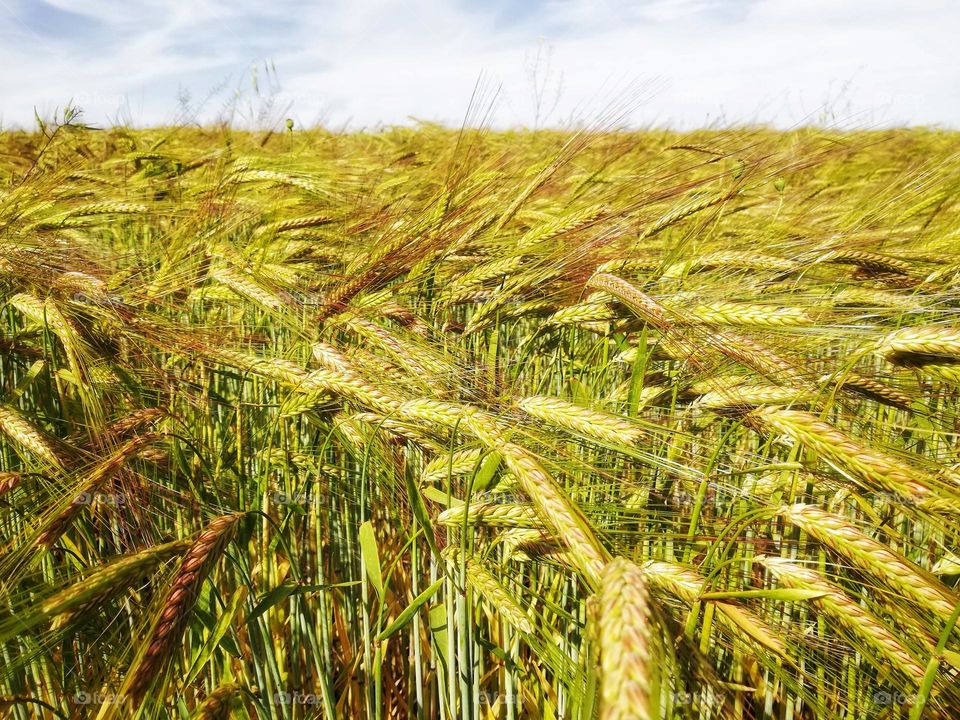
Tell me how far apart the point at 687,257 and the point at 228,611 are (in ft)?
4.31

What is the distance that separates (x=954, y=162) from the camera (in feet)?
5.08

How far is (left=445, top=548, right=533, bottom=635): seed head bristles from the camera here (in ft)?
3.11

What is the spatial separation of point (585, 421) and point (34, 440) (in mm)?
900

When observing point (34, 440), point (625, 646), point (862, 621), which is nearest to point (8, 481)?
point (34, 440)

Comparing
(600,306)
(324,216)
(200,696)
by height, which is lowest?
(200,696)

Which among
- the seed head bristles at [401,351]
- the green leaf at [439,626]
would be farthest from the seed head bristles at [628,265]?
the green leaf at [439,626]

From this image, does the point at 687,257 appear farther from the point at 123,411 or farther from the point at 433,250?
the point at 123,411

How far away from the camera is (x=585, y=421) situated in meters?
0.91

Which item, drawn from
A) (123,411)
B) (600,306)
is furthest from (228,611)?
(600,306)

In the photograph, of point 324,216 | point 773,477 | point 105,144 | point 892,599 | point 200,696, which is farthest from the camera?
point 105,144

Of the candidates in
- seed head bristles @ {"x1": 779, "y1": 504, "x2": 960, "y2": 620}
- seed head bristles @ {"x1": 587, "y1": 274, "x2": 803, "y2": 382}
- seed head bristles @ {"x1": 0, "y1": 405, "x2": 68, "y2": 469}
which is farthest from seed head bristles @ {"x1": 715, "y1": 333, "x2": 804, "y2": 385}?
seed head bristles @ {"x1": 0, "y1": 405, "x2": 68, "y2": 469}

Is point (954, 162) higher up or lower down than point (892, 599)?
higher up

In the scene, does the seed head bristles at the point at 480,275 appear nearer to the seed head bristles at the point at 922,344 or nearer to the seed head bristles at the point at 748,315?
the seed head bristles at the point at 748,315

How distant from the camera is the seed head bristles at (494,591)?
95 centimetres
